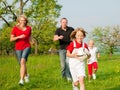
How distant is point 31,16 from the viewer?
5197cm

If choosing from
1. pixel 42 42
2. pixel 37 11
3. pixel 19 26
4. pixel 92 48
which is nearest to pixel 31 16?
pixel 37 11

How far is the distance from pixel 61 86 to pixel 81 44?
2.69m

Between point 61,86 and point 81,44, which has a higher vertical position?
point 81,44

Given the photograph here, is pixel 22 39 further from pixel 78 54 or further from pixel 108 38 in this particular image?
pixel 108 38

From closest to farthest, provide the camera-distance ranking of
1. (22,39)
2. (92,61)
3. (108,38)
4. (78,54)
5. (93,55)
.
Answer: (78,54) → (22,39) → (92,61) → (93,55) → (108,38)

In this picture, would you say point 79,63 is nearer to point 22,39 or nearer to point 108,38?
point 22,39

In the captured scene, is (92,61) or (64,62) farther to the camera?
(92,61)

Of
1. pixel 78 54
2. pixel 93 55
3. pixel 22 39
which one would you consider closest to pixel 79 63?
pixel 78 54

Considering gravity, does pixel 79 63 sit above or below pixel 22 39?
below

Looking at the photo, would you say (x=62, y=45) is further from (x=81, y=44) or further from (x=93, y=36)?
(x=93, y=36)

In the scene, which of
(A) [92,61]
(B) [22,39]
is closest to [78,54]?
(B) [22,39]

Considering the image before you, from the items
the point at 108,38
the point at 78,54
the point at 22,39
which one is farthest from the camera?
the point at 108,38

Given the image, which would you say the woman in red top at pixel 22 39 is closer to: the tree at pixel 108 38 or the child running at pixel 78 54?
the child running at pixel 78 54

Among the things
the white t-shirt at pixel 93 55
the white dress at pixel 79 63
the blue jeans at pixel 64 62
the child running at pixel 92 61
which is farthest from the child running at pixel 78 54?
the white t-shirt at pixel 93 55
